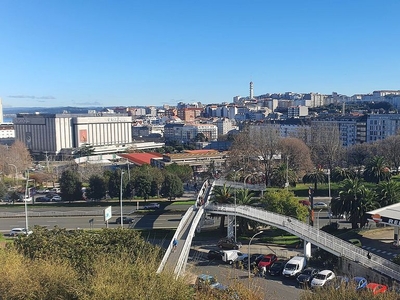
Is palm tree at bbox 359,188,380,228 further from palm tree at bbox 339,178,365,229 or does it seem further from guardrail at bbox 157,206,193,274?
guardrail at bbox 157,206,193,274

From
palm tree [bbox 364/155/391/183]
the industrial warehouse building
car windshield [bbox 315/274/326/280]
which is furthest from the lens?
the industrial warehouse building

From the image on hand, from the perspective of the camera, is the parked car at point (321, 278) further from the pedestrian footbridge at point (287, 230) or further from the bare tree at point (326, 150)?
the bare tree at point (326, 150)

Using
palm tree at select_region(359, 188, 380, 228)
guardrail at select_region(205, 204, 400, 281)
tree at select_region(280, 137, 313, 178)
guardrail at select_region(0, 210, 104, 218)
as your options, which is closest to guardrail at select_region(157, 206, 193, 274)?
guardrail at select_region(205, 204, 400, 281)

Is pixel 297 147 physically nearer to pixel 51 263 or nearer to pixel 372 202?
pixel 372 202

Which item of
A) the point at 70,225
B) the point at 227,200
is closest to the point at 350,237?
the point at 227,200

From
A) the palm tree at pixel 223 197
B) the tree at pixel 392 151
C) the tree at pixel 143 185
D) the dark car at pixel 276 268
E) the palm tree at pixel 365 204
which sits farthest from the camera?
the tree at pixel 392 151

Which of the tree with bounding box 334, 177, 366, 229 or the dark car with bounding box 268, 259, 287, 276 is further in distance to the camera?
the tree with bounding box 334, 177, 366, 229

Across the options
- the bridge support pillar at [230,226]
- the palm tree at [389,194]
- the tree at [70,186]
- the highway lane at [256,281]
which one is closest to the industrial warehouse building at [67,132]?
the tree at [70,186]

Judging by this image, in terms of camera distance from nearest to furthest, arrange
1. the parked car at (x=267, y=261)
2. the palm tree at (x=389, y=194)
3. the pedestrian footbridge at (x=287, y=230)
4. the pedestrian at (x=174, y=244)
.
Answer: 1. the pedestrian footbridge at (x=287, y=230)
2. the pedestrian at (x=174, y=244)
3. the parked car at (x=267, y=261)
4. the palm tree at (x=389, y=194)

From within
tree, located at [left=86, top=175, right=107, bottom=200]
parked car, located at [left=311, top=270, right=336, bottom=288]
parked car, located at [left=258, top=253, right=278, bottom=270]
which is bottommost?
parked car, located at [left=258, top=253, right=278, bottom=270]
